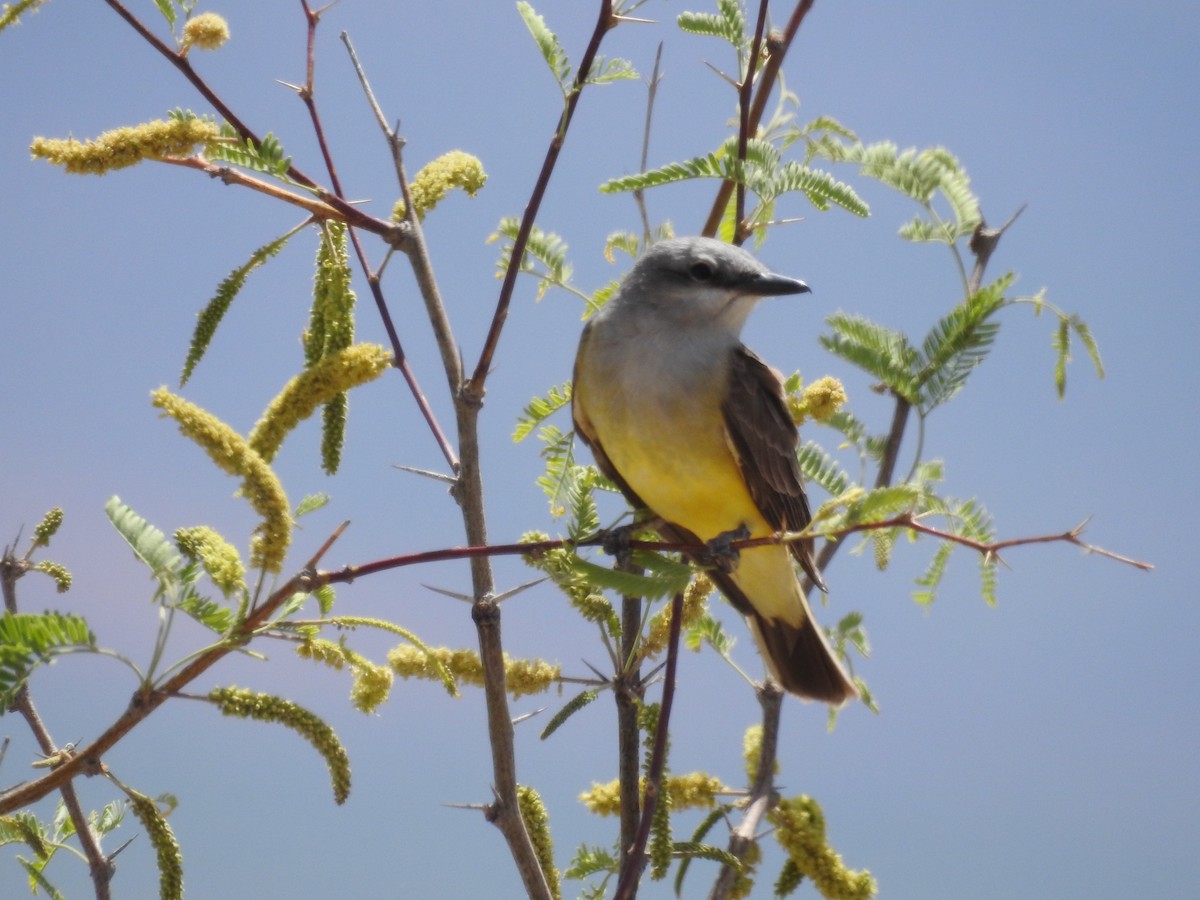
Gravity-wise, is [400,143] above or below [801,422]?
above

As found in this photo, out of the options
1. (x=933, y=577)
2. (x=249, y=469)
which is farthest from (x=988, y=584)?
(x=249, y=469)

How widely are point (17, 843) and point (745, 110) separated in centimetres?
341

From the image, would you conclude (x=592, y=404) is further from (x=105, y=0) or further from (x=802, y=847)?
(x=105, y=0)

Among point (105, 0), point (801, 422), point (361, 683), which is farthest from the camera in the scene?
point (801, 422)

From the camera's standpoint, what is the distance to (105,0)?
352cm

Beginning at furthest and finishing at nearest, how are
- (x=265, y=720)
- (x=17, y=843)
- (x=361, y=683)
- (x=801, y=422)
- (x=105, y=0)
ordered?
1. (x=801, y=422)
2. (x=17, y=843)
3. (x=105, y=0)
4. (x=361, y=683)
5. (x=265, y=720)

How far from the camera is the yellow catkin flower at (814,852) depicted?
147 inches

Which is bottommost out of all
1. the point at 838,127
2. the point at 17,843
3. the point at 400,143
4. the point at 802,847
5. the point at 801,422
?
the point at 17,843

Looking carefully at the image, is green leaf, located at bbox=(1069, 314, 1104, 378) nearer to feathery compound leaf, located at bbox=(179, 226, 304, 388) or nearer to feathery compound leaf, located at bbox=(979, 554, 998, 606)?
feathery compound leaf, located at bbox=(979, 554, 998, 606)

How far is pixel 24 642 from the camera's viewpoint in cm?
224

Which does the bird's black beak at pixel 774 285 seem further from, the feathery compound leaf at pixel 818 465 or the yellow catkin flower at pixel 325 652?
the yellow catkin flower at pixel 325 652

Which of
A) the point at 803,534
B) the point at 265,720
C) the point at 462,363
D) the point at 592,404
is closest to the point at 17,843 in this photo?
the point at 265,720

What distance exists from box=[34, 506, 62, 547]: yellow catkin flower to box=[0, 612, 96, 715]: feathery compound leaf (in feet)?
6.80

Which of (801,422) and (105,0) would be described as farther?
(801,422)
